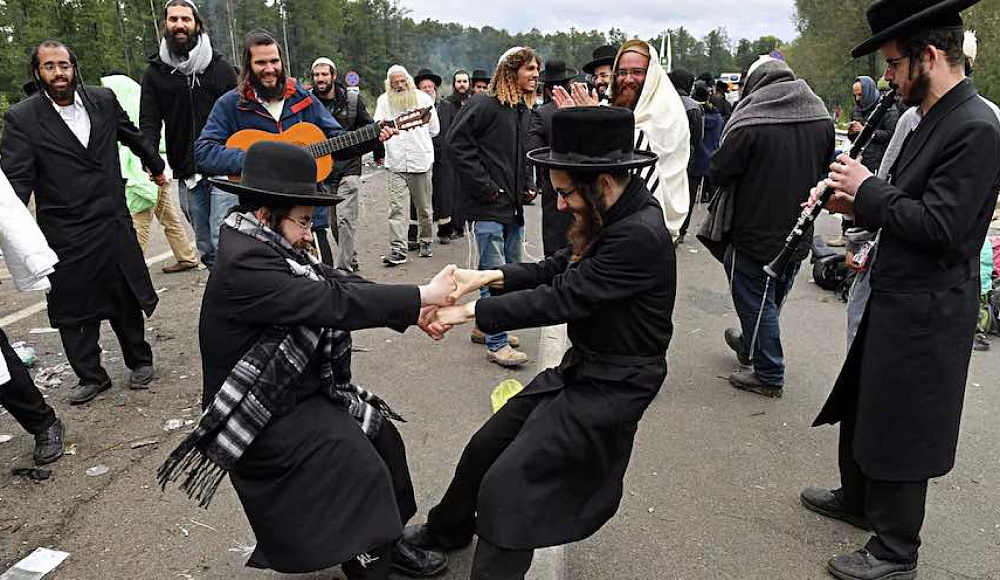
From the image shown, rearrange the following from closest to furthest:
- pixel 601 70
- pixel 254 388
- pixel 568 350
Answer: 1. pixel 254 388
2. pixel 568 350
3. pixel 601 70

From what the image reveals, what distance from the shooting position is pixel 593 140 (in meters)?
2.51

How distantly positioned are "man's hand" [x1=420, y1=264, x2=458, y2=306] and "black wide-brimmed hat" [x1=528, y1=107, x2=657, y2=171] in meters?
0.65

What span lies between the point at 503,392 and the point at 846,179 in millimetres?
2471

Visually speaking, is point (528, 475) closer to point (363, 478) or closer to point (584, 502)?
point (584, 502)

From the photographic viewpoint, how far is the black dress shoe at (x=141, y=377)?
4.84 meters

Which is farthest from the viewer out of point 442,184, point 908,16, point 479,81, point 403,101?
point 479,81

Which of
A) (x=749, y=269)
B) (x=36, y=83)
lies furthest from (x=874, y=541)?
(x=36, y=83)

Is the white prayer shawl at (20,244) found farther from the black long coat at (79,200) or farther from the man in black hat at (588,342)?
the man in black hat at (588,342)

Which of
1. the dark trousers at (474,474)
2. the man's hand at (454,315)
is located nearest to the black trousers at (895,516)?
the dark trousers at (474,474)

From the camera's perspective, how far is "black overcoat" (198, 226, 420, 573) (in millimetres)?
2467

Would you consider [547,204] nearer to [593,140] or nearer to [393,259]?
[593,140]

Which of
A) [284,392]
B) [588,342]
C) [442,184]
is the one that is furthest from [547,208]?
[442,184]

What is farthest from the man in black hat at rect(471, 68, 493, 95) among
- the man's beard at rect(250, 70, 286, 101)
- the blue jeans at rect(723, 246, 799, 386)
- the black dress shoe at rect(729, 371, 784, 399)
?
the black dress shoe at rect(729, 371, 784, 399)

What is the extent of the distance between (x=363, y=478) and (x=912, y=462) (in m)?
2.15
